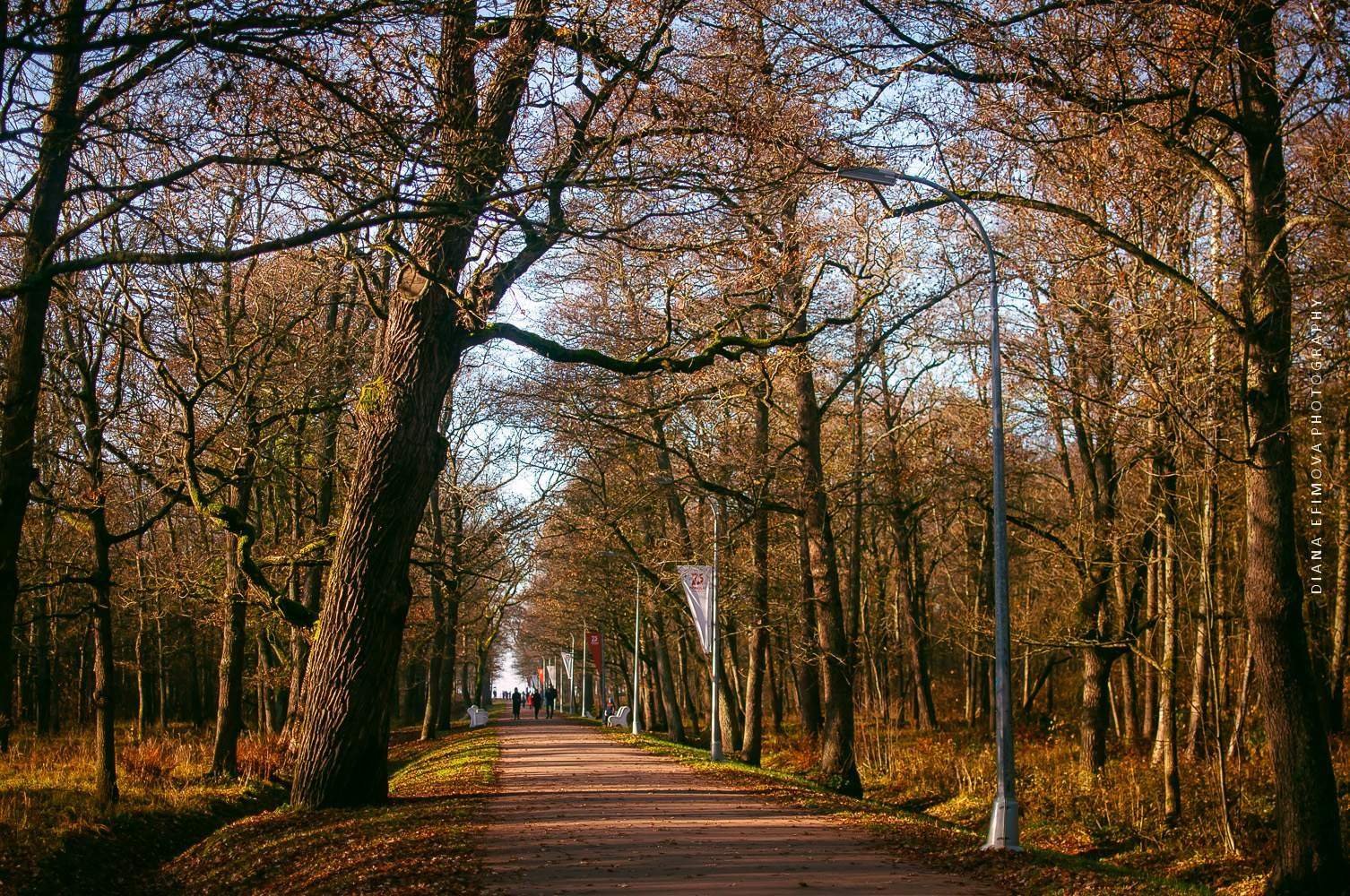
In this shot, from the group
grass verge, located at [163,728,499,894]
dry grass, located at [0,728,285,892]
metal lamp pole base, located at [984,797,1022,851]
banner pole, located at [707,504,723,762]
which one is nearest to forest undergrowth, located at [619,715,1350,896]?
metal lamp pole base, located at [984,797,1022,851]

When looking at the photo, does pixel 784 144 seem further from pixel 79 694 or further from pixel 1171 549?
pixel 79 694

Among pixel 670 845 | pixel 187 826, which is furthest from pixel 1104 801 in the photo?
pixel 187 826

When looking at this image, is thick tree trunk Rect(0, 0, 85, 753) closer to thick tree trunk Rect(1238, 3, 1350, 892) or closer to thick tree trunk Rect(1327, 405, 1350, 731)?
thick tree trunk Rect(1238, 3, 1350, 892)

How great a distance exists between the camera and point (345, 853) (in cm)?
987

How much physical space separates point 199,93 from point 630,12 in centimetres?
373

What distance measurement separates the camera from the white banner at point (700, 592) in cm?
2323

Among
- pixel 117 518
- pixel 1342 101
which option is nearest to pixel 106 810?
pixel 117 518

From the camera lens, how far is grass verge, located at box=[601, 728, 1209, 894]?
934 cm

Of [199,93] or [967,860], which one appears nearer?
[199,93]

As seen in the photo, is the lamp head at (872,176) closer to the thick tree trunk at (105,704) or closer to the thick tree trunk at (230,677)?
the thick tree trunk at (105,704)

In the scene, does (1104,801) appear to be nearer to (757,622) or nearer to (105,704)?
(757,622)

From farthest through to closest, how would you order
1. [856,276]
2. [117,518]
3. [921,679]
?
[921,679] < [117,518] < [856,276]

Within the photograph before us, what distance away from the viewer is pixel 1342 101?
9.71 m

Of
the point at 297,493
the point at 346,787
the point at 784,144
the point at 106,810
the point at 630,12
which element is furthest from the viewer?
the point at 297,493
